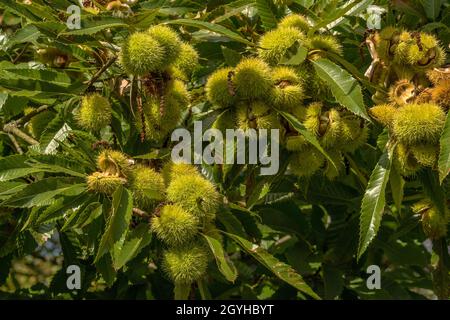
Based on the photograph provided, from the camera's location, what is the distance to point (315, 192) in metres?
3.12

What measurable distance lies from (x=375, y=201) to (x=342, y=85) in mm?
339

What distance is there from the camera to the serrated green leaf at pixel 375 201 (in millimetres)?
2092

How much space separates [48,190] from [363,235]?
89cm

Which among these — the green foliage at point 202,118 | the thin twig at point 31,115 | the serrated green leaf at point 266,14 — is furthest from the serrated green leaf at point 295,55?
the thin twig at point 31,115

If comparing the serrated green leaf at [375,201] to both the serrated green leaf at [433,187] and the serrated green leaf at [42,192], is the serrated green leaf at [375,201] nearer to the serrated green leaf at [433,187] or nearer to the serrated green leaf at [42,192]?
the serrated green leaf at [433,187]

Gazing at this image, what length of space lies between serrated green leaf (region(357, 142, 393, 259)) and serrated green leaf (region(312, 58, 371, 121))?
168mm

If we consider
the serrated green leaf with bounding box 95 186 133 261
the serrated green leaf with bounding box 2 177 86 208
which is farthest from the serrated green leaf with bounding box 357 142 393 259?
the serrated green leaf with bounding box 2 177 86 208

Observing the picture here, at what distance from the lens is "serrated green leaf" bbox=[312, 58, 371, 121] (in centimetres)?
205

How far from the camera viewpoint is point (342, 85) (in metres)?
2.11

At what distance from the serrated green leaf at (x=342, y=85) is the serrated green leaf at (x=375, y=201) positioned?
17 centimetres

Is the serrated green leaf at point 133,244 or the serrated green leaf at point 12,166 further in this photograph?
the serrated green leaf at point 12,166
